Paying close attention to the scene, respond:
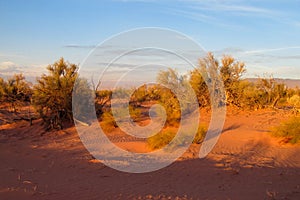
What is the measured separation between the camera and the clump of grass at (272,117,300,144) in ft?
37.1

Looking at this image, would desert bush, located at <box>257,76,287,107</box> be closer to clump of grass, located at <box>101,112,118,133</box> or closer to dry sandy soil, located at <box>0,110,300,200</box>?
dry sandy soil, located at <box>0,110,300,200</box>

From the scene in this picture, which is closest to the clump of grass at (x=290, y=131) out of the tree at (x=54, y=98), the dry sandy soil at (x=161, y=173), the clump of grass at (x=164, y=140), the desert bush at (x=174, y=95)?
the dry sandy soil at (x=161, y=173)

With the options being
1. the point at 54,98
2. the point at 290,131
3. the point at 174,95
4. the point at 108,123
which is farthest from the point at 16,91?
the point at 290,131

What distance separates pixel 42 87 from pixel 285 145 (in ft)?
38.5

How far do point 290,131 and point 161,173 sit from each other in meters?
5.70

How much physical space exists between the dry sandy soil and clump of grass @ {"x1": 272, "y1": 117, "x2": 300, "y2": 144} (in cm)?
30

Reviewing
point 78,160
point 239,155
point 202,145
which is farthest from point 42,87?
point 239,155

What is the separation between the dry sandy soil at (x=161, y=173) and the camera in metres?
6.60

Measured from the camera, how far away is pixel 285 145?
11281mm

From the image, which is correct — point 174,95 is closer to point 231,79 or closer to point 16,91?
point 231,79

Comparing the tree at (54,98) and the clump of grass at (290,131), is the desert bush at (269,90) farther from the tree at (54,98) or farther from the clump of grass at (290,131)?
the tree at (54,98)

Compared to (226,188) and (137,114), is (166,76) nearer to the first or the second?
(137,114)

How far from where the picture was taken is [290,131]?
37.6 feet

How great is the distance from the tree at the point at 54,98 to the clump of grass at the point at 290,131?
990cm
